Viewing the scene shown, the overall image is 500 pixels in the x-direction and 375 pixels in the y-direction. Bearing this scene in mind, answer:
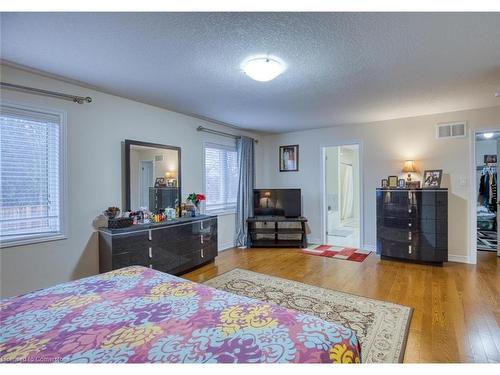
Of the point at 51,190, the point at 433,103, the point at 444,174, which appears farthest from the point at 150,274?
the point at 444,174

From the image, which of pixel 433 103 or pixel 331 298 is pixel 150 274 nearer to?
pixel 331 298

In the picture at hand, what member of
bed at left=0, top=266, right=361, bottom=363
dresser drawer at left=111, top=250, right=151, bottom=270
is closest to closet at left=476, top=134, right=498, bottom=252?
bed at left=0, top=266, right=361, bottom=363

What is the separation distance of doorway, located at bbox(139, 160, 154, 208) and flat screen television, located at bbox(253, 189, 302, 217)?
7.99ft

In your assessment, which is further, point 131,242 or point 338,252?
point 338,252

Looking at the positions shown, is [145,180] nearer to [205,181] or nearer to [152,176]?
[152,176]

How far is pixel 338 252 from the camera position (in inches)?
191

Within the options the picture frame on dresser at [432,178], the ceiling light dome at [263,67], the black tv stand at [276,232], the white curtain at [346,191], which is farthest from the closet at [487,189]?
the ceiling light dome at [263,67]

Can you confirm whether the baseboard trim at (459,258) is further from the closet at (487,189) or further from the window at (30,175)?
the window at (30,175)

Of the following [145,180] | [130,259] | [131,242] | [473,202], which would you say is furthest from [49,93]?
[473,202]

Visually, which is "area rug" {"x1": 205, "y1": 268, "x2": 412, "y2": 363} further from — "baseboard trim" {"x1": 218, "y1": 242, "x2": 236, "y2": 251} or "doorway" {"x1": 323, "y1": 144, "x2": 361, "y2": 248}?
"doorway" {"x1": 323, "y1": 144, "x2": 361, "y2": 248}

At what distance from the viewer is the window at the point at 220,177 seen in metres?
4.86

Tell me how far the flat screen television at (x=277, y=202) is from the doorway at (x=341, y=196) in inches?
25.2

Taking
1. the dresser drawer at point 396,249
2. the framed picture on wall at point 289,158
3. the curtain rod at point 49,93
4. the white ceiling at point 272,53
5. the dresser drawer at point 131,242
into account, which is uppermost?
the white ceiling at point 272,53

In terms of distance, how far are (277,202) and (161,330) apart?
4495mm
